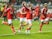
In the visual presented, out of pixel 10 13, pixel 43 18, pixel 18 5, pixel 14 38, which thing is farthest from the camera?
pixel 18 5

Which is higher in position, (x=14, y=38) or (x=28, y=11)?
(x=28, y=11)

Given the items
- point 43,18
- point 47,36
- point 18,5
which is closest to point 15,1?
point 18,5

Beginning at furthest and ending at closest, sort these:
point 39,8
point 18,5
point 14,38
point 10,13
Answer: point 18,5 < point 39,8 < point 10,13 < point 14,38

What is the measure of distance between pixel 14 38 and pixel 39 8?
8732mm

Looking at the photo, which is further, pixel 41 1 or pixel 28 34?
pixel 41 1

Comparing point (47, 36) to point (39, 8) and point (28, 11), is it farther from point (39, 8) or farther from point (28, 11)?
point (39, 8)

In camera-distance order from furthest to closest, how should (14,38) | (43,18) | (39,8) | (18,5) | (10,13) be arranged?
(18,5), (39,8), (43,18), (10,13), (14,38)

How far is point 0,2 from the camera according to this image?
23.1m

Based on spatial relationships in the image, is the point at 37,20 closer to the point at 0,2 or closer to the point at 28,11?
the point at 0,2

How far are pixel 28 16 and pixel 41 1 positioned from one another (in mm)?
10222

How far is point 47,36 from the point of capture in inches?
492

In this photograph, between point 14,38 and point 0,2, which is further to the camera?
point 0,2

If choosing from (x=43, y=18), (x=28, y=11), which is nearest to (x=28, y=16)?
(x=28, y=11)

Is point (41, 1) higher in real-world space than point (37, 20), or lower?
higher
